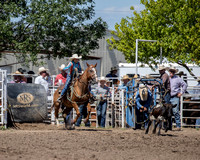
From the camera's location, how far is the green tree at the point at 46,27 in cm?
2219

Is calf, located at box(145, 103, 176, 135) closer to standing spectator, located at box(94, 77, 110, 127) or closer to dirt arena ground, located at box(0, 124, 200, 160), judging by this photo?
dirt arena ground, located at box(0, 124, 200, 160)

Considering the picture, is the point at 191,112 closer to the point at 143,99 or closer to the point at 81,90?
the point at 143,99

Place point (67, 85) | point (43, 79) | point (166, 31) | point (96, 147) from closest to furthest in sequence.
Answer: point (96, 147)
point (67, 85)
point (43, 79)
point (166, 31)

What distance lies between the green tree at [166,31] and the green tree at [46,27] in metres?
4.62

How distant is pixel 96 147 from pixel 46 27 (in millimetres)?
14813

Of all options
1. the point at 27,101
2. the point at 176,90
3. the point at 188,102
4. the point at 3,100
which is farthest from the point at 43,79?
the point at 188,102

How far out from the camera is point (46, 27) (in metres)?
23.1

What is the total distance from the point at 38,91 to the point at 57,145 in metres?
5.72

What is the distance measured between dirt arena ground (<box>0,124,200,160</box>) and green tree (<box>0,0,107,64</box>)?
→ 1203cm

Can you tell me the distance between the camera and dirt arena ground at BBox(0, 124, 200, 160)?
7898 millimetres

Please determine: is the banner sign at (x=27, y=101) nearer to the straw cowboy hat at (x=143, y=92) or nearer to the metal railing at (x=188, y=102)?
the straw cowboy hat at (x=143, y=92)

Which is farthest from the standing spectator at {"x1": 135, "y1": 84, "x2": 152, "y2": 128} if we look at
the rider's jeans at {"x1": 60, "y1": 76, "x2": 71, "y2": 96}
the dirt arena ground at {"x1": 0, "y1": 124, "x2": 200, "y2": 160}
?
the dirt arena ground at {"x1": 0, "y1": 124, "x2": 200, "y2": 160}

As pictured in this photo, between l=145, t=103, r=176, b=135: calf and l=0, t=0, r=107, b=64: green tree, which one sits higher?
l=0, t=0, r=107, b=64: green tree

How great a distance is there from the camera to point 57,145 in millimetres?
9234
